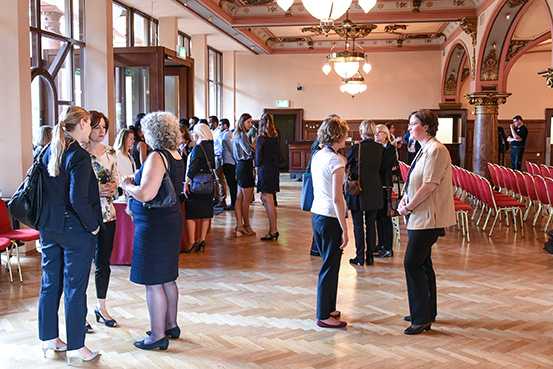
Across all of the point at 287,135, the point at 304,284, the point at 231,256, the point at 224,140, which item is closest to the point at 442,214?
the point at 304,284

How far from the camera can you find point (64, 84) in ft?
A: 27.6

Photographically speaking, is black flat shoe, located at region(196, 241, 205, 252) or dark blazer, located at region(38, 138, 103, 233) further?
black flat shoe, located at region(196, 241, 205, 252)

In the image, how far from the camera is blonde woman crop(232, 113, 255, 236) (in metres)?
7.75

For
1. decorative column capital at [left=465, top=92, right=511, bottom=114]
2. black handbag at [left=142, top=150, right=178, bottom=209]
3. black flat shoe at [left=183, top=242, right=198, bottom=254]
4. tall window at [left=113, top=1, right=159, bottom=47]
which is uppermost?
tall window at [left=113, top=1, right=159, bottom=47]

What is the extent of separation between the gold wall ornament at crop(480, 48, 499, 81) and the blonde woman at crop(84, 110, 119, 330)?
11292 millimetres

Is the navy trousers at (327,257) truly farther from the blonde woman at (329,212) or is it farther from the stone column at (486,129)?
A: the stone column at (486,129)

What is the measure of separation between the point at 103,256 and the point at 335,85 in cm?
1686

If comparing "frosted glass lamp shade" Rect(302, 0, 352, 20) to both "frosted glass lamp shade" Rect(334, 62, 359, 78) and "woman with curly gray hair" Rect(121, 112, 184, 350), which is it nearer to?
"woman with curly gray hair" Rect(121, 112, 184, 350)

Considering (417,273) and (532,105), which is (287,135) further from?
(417,273)

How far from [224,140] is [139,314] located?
577 centimetres

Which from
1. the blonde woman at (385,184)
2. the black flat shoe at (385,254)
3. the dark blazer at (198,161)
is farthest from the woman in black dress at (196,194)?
the black flat shoe at (385,254)

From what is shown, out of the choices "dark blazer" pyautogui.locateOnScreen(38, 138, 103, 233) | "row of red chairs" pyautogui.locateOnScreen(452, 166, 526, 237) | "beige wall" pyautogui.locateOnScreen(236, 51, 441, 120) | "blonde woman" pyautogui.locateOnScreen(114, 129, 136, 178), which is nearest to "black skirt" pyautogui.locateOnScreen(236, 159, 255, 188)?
"blonde woman" pyautogui.locateOnScreen(114, 129, 136, 178)

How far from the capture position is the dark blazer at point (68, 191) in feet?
10.7

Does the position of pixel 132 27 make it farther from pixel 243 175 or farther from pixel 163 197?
pixel 163 197
